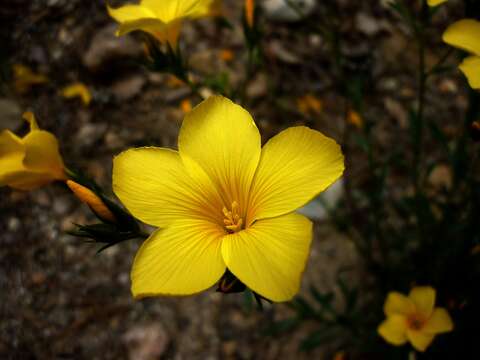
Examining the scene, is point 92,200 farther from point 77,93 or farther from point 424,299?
point 77,93

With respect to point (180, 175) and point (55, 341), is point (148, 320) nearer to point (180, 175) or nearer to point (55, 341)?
point (55, 341)

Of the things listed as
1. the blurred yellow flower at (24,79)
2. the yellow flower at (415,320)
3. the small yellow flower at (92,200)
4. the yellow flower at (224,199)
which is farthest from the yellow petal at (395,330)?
the blurred yellow flower at (24,79)

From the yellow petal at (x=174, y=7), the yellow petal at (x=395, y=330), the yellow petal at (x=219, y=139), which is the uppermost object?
the yellow petal at (x=174, y=7)

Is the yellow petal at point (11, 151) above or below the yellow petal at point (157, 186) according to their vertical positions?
below

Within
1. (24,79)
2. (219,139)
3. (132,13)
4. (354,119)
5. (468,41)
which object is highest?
(468,41)

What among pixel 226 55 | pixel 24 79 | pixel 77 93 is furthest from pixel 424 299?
pixel 24 79

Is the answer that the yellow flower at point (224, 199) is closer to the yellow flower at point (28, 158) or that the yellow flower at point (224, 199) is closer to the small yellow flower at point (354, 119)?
the yellow flower at point (28, 158)

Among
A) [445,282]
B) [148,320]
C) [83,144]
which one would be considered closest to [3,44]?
[83,144]
